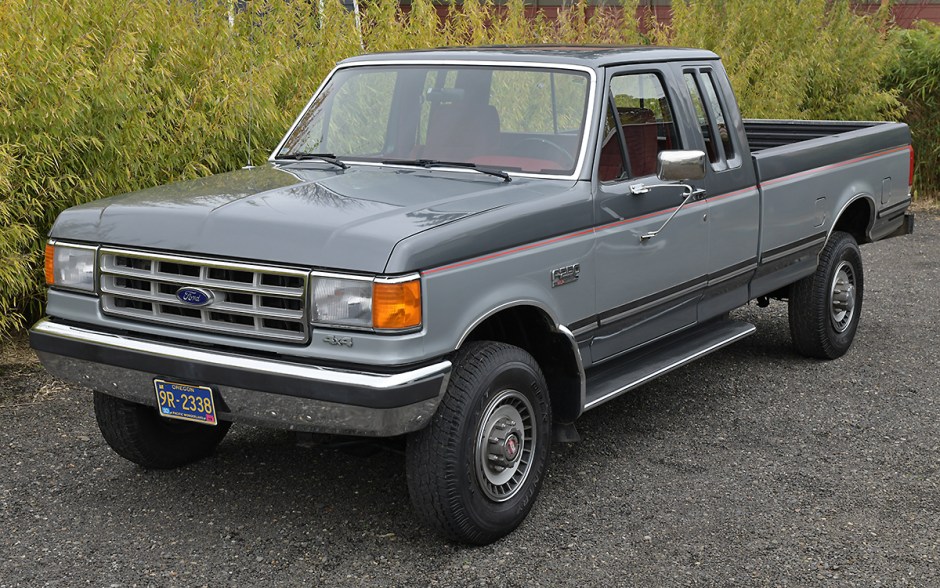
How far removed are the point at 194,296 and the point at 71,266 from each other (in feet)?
2.36

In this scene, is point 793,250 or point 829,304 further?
point 829,304

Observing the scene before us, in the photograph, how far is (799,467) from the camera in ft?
17.7

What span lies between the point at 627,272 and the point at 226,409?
6.54ft

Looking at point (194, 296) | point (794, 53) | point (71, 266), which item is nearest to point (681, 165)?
point (194, 296)

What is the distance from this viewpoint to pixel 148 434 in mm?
5141

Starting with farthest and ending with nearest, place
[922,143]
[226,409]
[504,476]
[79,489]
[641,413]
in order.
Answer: [922,143], [641,413], [79,489], [504,476], [226,409]

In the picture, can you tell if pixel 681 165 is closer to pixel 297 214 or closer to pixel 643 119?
pixel 643 119

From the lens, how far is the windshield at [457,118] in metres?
5.21

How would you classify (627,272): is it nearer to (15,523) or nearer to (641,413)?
(641,413)

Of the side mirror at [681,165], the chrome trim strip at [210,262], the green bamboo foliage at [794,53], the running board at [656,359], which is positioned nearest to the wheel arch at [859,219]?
the running board at [656,359]

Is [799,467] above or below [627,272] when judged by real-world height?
below

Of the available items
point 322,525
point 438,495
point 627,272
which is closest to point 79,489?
point 322,525

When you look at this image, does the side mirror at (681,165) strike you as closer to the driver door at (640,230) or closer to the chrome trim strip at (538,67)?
the driver door at (640,230)

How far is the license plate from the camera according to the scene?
425 centimetres
